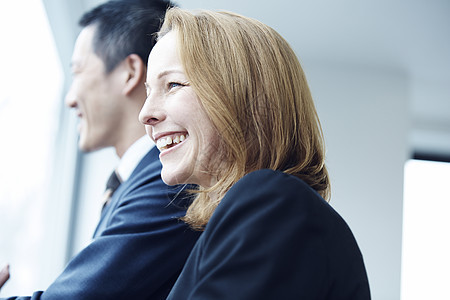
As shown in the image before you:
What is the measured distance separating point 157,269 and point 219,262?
47 cm

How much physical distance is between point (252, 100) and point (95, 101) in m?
0.72

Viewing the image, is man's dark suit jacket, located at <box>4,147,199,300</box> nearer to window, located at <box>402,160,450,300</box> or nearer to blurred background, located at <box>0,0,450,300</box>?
blurred background, located at <box>0,0,450,300</box>

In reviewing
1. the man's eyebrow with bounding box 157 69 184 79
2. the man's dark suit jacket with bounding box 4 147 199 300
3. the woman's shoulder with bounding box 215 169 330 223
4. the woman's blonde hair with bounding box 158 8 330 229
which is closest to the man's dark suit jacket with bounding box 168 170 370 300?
the woman's shoulder with bounding box 215 169 330 223

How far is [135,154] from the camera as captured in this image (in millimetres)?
1312

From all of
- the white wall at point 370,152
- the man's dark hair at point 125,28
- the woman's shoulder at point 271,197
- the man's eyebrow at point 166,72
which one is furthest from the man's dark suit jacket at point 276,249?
the white wall at point 370,152

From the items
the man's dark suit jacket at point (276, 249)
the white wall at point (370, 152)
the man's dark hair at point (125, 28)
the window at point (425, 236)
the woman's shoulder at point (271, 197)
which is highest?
the man's dark hair at point (125, 28)

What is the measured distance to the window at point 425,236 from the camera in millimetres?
4758

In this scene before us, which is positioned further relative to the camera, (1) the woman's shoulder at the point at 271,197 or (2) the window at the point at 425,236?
(2) the window at the point at 425,236

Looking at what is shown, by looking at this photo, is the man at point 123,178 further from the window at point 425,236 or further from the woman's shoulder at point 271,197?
the window at point 425,236

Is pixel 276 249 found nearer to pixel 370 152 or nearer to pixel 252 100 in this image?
pixel 252 100

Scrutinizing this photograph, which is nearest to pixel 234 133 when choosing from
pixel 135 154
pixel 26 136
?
pixel 135 154

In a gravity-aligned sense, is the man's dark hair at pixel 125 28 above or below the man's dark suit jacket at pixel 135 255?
above

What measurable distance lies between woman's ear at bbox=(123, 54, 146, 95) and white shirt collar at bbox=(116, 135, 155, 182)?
0.45 ft

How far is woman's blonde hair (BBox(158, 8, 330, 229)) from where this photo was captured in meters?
0.75
